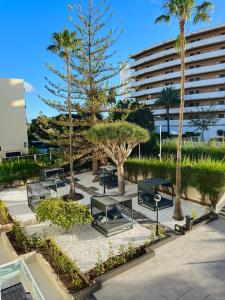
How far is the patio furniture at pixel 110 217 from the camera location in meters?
9.52

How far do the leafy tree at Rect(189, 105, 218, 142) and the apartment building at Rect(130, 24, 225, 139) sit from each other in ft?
0.84

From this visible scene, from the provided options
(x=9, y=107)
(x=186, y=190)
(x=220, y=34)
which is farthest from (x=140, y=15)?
(x=220, y=34)

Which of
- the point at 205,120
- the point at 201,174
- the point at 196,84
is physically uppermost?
the point at 196,84

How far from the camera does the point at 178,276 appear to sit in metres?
6.81

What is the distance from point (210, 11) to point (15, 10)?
1165cm

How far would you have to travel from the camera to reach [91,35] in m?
18.2

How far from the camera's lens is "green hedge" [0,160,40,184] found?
17237 mm

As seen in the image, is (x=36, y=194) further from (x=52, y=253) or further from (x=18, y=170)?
(x=18, y=170)

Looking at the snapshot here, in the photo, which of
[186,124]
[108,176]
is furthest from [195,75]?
[108,176]

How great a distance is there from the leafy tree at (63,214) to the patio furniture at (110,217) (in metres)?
0.70

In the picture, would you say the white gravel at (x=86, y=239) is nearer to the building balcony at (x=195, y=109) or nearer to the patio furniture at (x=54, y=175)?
the patio furniture at (x=54, y=175)

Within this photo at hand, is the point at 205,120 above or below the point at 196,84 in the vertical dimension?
below

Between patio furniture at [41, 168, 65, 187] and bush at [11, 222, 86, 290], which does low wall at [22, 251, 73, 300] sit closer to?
bush at [11, 222, 86, 290]

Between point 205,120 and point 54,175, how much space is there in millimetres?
33827
